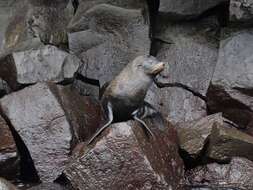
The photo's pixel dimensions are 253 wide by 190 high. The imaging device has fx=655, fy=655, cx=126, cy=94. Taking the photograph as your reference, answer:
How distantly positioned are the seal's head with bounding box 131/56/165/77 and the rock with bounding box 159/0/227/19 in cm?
139

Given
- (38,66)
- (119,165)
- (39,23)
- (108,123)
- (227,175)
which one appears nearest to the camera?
(119,165)

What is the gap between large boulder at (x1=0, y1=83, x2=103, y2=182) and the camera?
18.9 feet

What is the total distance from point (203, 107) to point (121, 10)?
1390 mm

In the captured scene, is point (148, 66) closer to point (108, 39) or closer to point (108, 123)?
point (108, 123)

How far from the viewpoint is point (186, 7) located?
22.7 ft

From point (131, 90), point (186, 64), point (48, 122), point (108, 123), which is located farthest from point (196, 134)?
point (48, 122)

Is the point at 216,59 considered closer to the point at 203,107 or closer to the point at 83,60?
the point at 203,107

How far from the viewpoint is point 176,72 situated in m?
7.03

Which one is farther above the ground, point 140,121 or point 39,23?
point 39,23

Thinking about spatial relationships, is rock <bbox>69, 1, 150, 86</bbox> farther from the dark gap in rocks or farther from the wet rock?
the dark gap in rocks

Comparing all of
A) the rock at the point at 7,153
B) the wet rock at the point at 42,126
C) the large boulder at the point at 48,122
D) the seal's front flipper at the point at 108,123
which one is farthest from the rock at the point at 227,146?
the rock at the point at 7,153

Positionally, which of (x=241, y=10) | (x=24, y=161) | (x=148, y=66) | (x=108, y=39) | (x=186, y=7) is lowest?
(x=24, y=161)

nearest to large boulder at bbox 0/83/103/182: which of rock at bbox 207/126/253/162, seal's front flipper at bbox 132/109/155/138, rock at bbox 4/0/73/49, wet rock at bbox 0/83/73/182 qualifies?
wet rock at bbox 0/83/73/182

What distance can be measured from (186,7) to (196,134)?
1.56 meters
